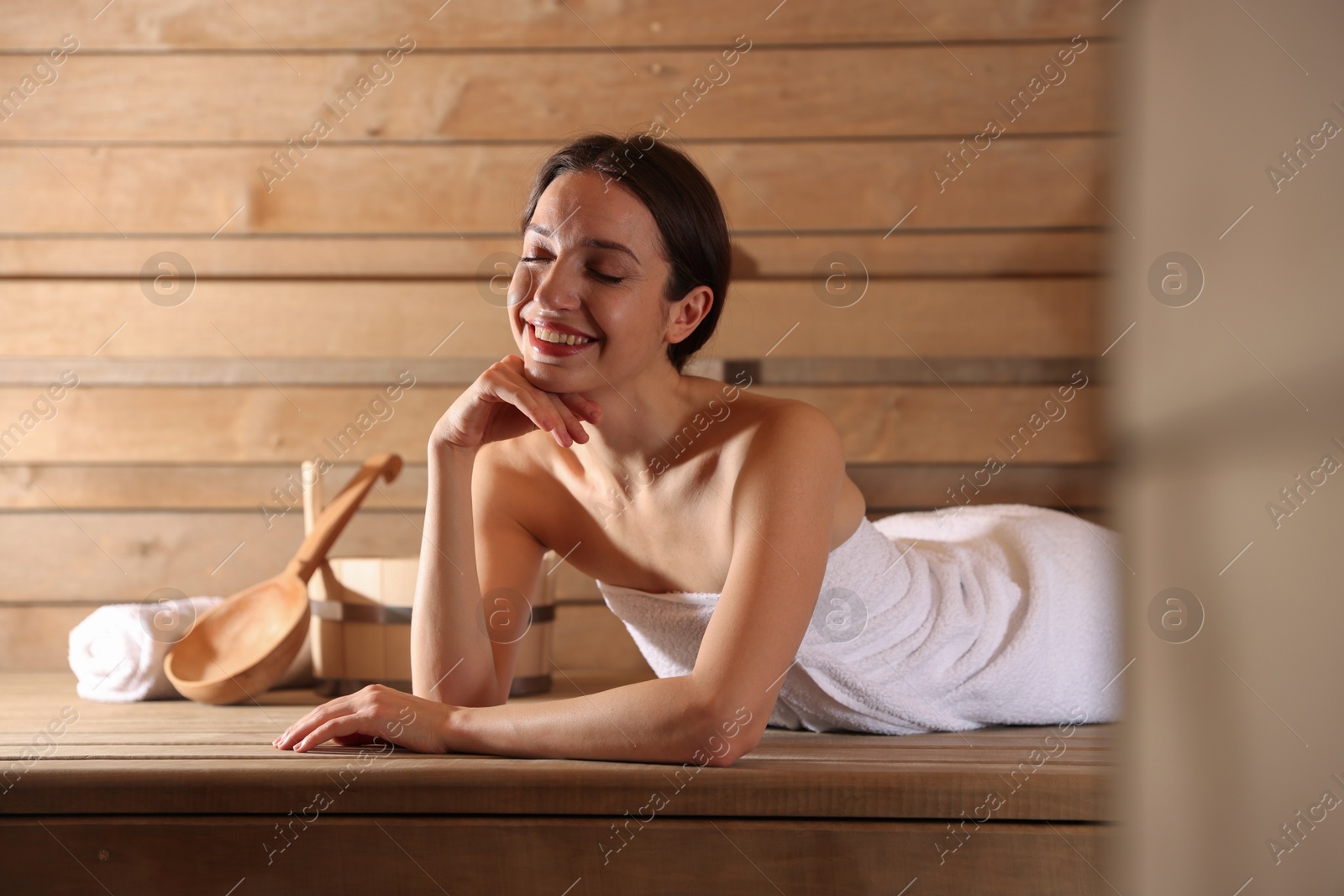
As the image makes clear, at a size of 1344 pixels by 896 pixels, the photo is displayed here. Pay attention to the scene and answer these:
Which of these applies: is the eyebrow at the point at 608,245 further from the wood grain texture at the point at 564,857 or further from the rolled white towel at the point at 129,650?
the rolled white towel at the point at 129,650

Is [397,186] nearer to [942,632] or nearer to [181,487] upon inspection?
[181,487]

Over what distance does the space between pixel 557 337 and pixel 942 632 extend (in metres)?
0.67

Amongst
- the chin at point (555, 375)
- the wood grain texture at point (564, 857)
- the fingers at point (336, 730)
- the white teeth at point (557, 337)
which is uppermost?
the white teeth at point (557, 337)

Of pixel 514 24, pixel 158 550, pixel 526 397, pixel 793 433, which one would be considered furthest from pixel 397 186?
pixel 793 433

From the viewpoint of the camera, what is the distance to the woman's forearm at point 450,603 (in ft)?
4.08

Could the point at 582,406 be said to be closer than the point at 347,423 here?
Yes

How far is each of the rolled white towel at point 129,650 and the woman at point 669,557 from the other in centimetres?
50

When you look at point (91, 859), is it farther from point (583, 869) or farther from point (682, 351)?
point (682, 351)

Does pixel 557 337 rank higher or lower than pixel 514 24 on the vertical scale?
lower

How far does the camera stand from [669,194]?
4.03 ft

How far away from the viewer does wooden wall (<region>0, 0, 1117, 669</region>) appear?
6.72ft

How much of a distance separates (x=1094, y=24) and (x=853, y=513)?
1268 millimetres

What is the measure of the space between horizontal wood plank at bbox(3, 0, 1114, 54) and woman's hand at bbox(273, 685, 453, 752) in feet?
4.60

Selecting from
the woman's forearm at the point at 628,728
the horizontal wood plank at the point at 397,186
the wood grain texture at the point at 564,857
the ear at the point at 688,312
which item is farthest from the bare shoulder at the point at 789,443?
the horizontal wood plank at the point at 397,186
